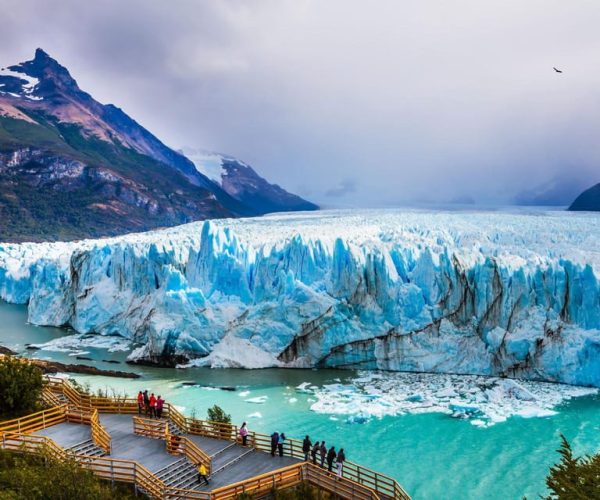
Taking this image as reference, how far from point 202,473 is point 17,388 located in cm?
668

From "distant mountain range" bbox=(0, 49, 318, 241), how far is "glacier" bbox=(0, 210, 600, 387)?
5487 centimetres

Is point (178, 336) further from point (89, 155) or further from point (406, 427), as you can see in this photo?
point (89, 155)

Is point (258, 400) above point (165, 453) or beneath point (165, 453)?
beneath

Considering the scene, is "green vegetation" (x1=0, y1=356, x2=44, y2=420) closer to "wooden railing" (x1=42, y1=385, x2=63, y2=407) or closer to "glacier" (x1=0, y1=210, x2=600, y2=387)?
"wooden railing" (x1=42, y1=385, x2=63, y2=407)

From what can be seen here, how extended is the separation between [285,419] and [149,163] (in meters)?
117

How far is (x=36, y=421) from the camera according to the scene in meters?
13.1

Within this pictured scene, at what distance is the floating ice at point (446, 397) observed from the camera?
1881 cm

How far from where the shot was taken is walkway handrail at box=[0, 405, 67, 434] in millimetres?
12430

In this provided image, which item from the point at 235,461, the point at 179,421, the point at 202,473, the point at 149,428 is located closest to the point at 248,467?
the point at 235,461

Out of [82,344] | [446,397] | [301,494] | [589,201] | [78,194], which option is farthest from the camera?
[78,194]

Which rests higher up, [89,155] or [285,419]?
[89,155]

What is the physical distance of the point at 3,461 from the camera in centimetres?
1087

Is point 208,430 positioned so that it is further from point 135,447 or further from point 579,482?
point 579,482

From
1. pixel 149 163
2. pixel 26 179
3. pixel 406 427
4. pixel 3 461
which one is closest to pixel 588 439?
pixel 406 427
